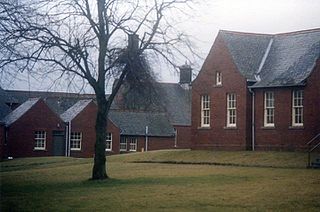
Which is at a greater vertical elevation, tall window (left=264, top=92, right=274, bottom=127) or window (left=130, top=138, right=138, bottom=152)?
tall window (left=264, top=92, right=274, bottom=127)

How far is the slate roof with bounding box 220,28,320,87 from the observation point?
41.5 m

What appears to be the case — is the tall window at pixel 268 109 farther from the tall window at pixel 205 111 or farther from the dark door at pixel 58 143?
the dark door at pixel 58 143

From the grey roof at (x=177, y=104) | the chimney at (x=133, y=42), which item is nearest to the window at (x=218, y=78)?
the chimney at (x=133, y=42)

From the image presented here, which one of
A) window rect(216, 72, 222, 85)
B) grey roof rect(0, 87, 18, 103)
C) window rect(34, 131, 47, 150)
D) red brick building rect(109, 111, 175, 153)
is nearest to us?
window rect(216, 72, 222, 85)

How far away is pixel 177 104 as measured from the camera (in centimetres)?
8538

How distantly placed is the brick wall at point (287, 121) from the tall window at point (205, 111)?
4.67 m

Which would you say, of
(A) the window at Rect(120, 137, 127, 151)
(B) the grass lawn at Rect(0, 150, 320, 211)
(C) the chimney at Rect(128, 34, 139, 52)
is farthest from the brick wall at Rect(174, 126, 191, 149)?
(C) the chimney at Rect(128, 34, 139, 52)

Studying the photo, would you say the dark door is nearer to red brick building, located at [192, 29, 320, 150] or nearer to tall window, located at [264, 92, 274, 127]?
red brick building, located at [192, 29, 320, 150]

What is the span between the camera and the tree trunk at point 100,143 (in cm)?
3006

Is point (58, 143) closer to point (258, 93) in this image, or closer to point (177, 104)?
point (177, 104)

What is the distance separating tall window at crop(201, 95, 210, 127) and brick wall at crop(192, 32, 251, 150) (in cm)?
31

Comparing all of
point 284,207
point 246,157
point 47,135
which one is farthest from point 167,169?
point 47,135

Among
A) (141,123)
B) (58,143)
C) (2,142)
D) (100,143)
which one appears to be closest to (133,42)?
(100,143)

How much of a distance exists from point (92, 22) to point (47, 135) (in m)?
38.6
